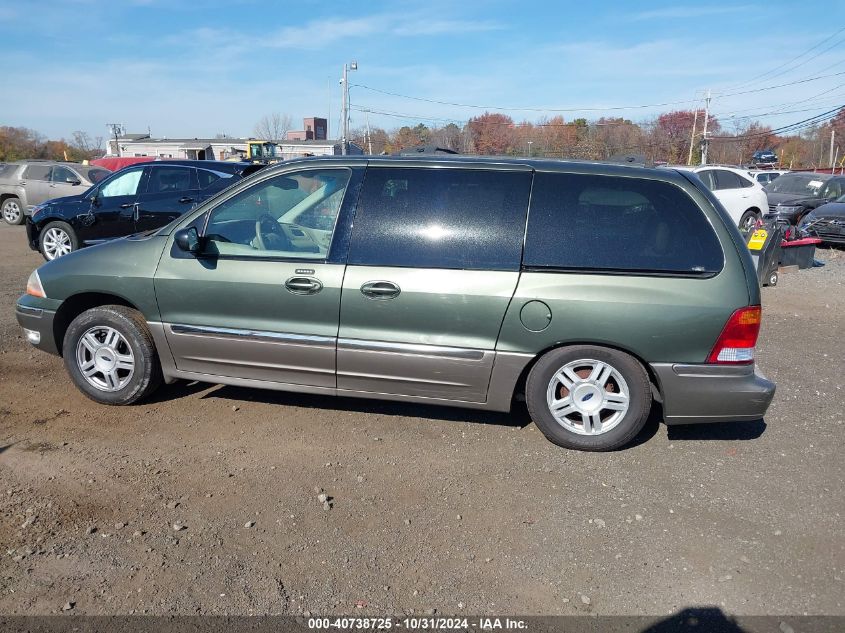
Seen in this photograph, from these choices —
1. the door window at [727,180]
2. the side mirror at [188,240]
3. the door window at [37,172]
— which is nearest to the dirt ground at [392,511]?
the side mirror at [188,240]

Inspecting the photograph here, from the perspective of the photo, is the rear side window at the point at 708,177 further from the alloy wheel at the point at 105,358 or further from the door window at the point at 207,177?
the alloy wheel at the point at 105,358

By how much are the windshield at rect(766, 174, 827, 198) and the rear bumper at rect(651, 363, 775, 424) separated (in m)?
16.5

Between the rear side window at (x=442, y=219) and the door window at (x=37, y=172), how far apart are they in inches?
620

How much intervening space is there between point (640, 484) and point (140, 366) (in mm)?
3425

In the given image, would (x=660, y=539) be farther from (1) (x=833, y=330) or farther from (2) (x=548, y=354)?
(1) (x=833, y=330)

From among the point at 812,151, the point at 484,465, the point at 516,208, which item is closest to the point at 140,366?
the point at 484,465

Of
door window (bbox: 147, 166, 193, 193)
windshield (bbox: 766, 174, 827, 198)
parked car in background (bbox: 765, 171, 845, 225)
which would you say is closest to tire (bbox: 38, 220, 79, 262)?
door window (bbox: 147, 166, 193, 193)

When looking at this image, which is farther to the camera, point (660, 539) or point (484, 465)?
point (484, 465)

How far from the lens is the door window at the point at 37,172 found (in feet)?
53.7

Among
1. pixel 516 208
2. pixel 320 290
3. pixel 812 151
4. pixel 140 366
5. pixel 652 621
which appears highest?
pixel 812 151

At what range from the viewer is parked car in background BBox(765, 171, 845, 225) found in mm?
16500

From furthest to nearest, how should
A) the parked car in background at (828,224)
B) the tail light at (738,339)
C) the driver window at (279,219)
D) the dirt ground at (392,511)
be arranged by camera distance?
the parked car in background at (828,224) < the driver window at (279,219) < the tail light at (738,339) < the dirt ground at (392,511)

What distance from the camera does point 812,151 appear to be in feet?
259

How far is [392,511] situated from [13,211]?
1759 cm
